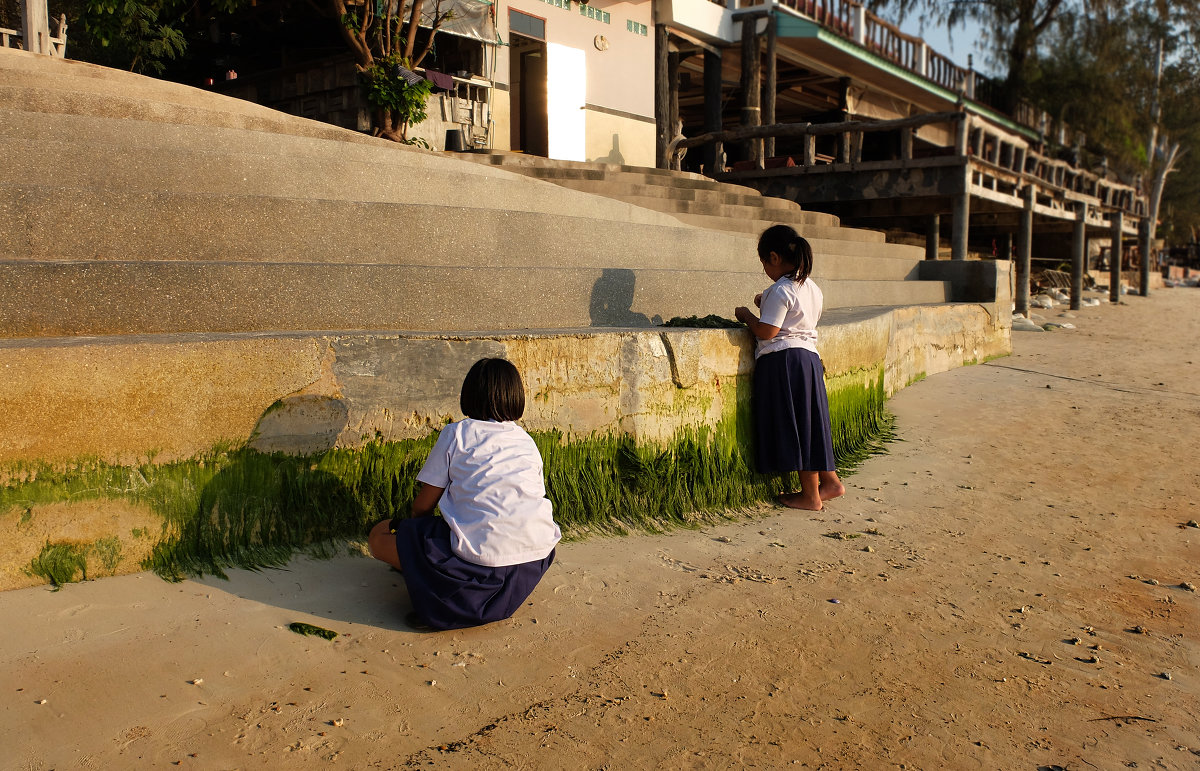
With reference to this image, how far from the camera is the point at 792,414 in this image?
4.18 meters

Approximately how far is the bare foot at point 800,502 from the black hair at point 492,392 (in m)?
1.96

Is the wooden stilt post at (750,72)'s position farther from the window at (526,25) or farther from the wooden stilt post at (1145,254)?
the wooden stilt post at (1145,254)

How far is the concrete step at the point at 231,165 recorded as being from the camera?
3.90m

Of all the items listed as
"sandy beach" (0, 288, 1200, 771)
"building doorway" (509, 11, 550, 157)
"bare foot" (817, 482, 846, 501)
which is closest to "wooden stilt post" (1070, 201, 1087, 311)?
"building doorway" (509, 11, 550, 157)

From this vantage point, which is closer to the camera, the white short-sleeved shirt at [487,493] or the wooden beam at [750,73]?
the white short-sleeved shirt at [487,493]

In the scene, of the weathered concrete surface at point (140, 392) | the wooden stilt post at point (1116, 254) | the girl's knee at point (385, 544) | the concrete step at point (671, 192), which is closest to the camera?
the weathered concrete surface at point (140, 392)

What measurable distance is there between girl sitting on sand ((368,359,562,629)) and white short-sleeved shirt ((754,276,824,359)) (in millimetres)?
1739

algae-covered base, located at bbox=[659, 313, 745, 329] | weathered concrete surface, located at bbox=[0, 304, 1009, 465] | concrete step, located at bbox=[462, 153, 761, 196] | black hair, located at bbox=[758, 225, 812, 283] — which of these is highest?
concrete step, located at bbox=[462, 153, 761, 196]

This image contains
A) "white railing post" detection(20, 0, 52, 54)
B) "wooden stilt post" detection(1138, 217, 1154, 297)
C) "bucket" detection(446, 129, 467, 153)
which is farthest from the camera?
"wooden stilt post" detection(1138, 217, 1154, 297)

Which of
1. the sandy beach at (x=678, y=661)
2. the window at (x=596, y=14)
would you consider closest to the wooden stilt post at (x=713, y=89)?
the window at (x=596, y=14)

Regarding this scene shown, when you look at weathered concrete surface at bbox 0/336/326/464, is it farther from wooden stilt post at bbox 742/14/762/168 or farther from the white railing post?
wooden stilt post at bbox 742/14/762/168

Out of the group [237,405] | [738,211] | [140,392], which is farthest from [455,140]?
[140,392]

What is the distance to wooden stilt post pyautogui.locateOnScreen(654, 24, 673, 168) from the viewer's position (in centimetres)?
1360

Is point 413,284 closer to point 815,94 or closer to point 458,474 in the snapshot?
point 458,474
